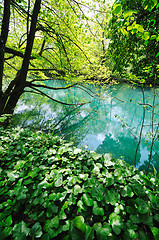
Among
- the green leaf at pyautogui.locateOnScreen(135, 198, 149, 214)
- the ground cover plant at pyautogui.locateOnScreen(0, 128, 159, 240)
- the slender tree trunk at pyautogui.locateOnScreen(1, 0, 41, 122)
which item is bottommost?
the ground cover plant at pyautogui.locateOnScreen(0, 128, 159, 240)

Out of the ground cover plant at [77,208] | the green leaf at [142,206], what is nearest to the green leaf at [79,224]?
the ground cover plant at [77,208]

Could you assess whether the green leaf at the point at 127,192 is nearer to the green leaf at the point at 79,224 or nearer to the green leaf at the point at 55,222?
the green leaf at the point at 79,224

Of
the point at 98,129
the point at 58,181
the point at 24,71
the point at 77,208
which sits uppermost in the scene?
the point at 24,71

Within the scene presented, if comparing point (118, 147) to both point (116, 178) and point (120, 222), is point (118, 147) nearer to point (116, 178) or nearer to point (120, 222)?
point (116, 178)

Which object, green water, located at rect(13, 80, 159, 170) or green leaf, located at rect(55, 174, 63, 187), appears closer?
green leaf, located at rect(55, 174, 63, 187)

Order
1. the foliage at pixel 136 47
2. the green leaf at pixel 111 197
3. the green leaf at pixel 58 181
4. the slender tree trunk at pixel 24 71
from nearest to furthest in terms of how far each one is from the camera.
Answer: the green leaf at pixel 111 197, the green leaf at pixel 58 181, the foliage at pixel 136 47, the slender tree trunk at pixel 24 71

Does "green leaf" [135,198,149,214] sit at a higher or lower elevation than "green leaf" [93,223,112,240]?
higher

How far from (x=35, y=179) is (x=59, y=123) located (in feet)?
19.8

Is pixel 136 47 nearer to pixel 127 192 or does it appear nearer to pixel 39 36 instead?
pixel 127 192

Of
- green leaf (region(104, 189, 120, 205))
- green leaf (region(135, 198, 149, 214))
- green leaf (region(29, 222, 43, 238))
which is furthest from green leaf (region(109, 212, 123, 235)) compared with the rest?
green leaf (region(29, 222, 43, 238))

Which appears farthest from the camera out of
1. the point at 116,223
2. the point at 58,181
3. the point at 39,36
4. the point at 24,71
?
the point at 39,36

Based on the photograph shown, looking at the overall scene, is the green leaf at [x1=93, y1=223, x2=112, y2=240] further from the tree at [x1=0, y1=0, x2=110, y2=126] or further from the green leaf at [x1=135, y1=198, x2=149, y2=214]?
the tree at [x1=0, y1=0, x2=110, y2=126]

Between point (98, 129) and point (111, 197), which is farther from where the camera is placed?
point (98, 129)

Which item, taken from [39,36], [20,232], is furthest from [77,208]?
[39,36]
